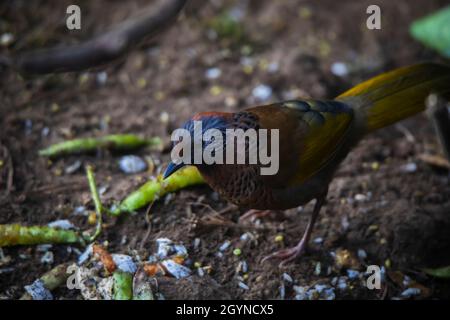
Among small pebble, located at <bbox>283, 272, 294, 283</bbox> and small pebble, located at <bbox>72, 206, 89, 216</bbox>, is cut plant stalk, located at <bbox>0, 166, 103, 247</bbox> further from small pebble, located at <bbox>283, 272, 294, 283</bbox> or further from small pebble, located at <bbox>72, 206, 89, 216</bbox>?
small pebble, located at <bbox>283, 272, 294, 283</bbox>

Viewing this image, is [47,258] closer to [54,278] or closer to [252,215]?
[54,278]

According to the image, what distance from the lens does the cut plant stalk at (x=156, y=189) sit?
4266mm

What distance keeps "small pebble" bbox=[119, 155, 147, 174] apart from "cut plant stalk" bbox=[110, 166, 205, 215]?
33 cm

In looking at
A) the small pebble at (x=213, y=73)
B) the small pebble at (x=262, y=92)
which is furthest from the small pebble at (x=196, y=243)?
the small pebble at (x=213, y=73)

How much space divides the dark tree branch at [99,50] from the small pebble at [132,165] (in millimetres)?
773

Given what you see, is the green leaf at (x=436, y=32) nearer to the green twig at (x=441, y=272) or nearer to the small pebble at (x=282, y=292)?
the green twig at (x=441, y=272)

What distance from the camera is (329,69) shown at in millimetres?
5938

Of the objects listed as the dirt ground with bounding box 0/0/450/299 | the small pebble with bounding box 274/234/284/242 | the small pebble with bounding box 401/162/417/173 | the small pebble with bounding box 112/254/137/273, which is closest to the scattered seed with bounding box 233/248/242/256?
the dirt ground with bounding box 0/0/450/299

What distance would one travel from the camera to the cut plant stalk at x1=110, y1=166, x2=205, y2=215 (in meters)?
4.27

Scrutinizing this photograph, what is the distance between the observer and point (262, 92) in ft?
18.5

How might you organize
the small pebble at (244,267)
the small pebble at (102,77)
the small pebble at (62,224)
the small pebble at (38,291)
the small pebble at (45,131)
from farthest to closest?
1. the small pebble at (102,77)
2. the small pebble at (45,131)
3. the small pebble at (62,224)
4. the small pebble at (244,267)
5. the small pebble at (38,291)

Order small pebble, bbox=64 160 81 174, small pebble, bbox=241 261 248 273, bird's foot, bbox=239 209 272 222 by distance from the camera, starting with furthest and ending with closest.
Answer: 1. small pebble, bbox=64 160 81 174
2. bird's foot, bbox=239 209 272 222
3. small pebble, bbox=241 261 248 273
